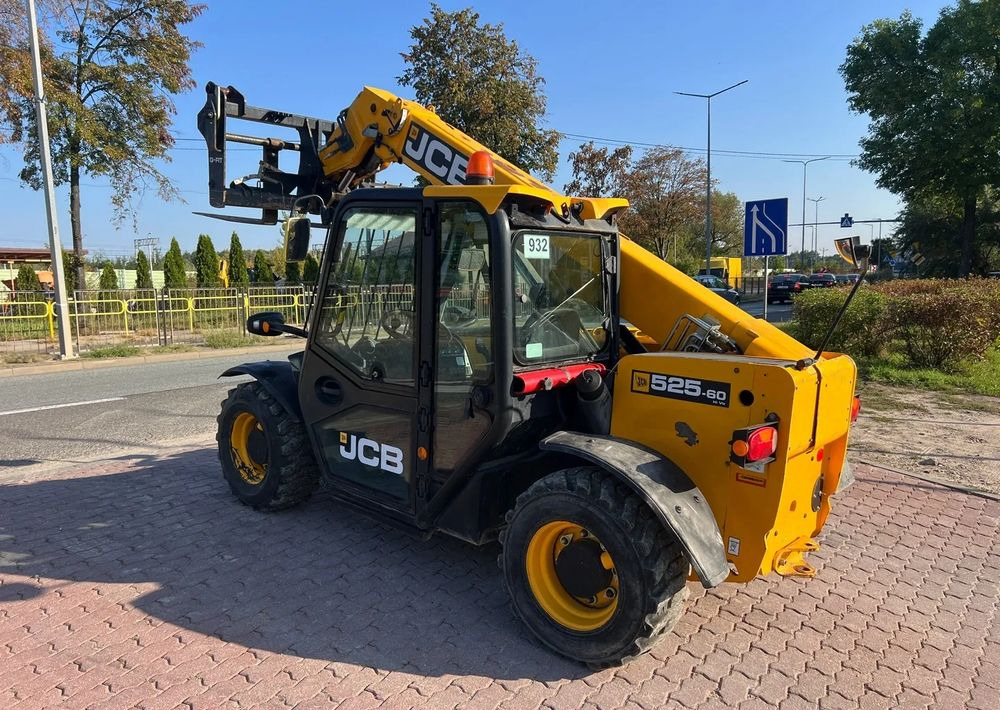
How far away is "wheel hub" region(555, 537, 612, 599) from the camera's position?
2895mm

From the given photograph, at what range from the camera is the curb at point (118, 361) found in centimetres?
1302

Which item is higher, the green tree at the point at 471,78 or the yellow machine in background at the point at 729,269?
the green tree at the point at 471,78

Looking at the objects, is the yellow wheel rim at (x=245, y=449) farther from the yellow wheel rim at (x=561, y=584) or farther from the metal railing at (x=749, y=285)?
the metal railing at (x=749, y=285)

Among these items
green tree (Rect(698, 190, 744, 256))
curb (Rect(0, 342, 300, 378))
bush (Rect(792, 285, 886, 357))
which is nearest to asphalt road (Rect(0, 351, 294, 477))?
curb (Rect(0, 342, 300, 378))

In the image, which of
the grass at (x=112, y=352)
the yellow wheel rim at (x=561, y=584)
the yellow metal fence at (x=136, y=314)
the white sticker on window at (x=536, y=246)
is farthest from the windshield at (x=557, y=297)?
the grass at (x=112, y=352)

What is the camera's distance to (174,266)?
76.7 feet

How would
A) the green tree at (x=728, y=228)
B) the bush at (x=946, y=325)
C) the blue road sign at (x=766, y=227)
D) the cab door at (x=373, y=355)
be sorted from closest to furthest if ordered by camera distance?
the cab door at (x=373, y=355)
the blue road sign at (x=766, y=227)
the bush at (x=946, y=325)
the green tree at (x=728, y=228)

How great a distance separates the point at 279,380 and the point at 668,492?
2.88m

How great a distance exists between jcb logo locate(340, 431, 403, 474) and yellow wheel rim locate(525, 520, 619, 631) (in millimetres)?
958

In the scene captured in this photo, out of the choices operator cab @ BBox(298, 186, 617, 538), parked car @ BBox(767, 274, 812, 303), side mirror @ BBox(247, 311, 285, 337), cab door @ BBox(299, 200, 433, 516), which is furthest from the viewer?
parked car @ BBox(767, 274, 812, 303)

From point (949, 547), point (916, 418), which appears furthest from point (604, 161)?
point (949, 547)

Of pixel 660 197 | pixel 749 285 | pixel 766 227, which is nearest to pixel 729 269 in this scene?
pixel 749 285

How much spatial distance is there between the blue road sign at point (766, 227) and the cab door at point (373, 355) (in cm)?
489

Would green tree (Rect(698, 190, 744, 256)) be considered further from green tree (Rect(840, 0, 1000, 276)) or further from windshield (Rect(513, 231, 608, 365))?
windshield (Rect(513, 231, 608, 365))
